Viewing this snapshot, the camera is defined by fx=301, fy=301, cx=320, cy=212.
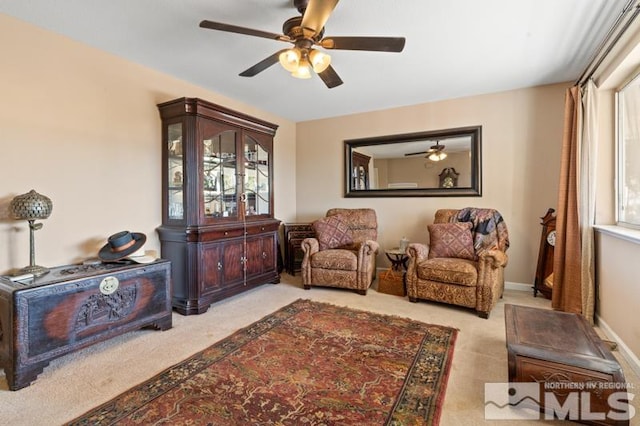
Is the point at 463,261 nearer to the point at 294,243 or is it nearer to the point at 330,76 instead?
the point at 330,76

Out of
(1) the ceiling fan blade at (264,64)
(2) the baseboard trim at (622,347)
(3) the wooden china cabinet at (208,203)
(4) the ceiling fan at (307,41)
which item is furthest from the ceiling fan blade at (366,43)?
(2) the baseboard trim at (622,347)

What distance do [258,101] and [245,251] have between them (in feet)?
6.97

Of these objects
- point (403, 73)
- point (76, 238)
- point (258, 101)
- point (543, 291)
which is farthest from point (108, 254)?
point (543, 291)

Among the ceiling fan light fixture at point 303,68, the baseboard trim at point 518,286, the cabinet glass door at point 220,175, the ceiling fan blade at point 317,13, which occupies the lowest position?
the baseboard trim at point 518,286

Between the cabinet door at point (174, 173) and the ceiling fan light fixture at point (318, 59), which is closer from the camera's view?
the ceiling fan light fixture at point (318, 59)

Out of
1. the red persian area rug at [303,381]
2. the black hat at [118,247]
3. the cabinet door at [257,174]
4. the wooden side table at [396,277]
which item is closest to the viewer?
the red persian area rug at [303,381]

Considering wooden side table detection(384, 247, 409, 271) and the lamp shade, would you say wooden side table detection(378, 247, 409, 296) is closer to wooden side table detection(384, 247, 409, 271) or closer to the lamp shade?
wooden side table detection(384, 247, 409, 271)

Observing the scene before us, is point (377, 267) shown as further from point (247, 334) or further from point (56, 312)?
point (56, 312)

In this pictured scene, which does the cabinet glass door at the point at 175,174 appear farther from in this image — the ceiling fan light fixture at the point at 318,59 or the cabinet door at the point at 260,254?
the ceiling fan light fixture at the point at 318,59

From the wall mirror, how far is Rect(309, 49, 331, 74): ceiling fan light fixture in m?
2.49

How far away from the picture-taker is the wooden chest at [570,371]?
4.80ft

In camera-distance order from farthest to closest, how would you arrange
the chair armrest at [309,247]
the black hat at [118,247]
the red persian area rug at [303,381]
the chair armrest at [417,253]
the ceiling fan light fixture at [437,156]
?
the ceiling fan light fixture at [437,156] < the chair armrest at [309,247] < the chair armrest at [417,253] < the black hat at [118,247] < the red persian area rug at [303,381]

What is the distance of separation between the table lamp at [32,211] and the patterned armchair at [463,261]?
3.27m

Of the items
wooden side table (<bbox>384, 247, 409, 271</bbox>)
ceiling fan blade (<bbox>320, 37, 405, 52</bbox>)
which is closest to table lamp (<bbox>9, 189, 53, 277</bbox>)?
ceiling fan blade (<bbox>320, 37, 405, 52</bbox>)
